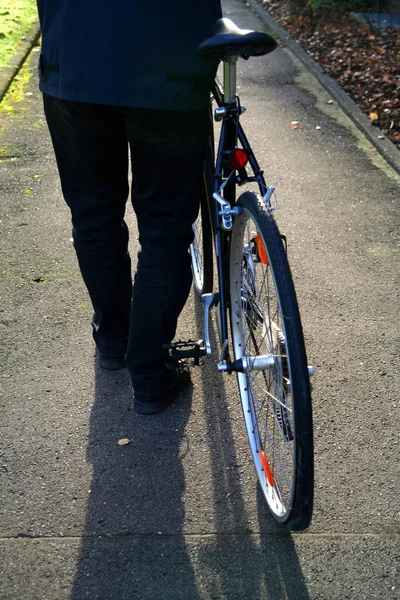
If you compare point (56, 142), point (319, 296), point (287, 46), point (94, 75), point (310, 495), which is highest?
point (94, 75)

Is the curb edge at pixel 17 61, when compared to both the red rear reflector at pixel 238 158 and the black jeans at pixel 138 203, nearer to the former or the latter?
the black jeans at pixel 138 203

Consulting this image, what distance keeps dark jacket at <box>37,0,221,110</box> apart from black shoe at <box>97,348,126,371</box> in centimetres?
133

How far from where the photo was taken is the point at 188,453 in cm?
300

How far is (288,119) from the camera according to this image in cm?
700

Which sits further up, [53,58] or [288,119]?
[53,58]

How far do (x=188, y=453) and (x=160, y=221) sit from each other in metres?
0.91

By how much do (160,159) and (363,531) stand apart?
143 centimetres

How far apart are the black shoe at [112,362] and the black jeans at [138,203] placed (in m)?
0.22

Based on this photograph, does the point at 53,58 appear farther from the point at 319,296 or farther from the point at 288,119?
the point at 288,119

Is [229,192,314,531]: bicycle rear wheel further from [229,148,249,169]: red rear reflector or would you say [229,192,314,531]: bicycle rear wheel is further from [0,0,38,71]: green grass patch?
[0,0,38,71]: green grass patch

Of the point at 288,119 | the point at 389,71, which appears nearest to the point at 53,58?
the point at 288,119

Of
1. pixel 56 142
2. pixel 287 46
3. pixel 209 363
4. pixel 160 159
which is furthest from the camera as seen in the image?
pixel 287 46

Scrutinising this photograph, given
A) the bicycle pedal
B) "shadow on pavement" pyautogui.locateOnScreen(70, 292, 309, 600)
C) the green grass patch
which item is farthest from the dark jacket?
the green grass patch

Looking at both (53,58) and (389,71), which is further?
(389,71)
